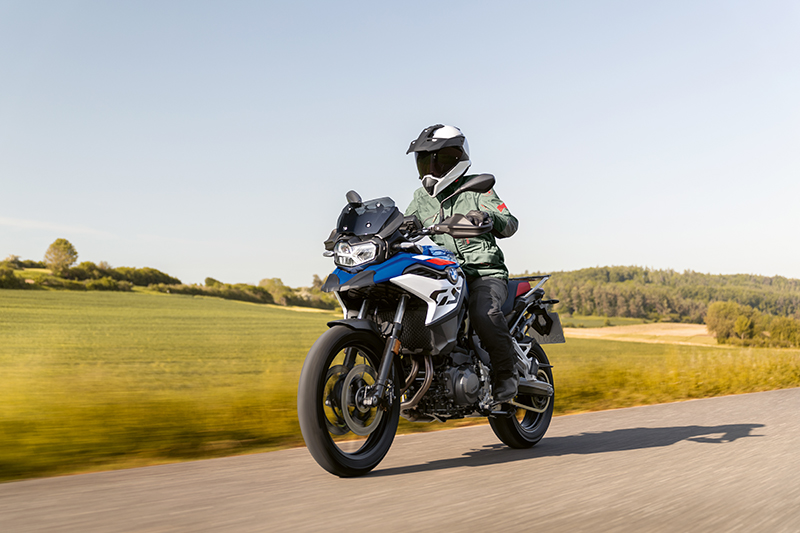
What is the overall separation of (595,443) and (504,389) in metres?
1.23

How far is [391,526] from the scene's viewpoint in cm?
294

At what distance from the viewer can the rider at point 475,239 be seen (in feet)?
15.7

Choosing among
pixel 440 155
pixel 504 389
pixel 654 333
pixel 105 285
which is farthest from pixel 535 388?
pixel 105 285

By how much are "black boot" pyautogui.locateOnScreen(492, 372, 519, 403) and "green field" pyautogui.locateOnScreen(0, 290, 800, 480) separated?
180cm

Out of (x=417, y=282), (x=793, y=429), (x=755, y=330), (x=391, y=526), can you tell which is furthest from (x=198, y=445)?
(x=755, y=330)

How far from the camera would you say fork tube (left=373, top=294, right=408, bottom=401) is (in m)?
4.03

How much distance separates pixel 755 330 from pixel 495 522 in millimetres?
41433

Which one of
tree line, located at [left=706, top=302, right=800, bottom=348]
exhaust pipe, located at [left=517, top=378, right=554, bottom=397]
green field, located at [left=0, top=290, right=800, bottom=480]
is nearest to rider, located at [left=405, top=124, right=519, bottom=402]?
exhaust pipe, located at [left=517, top=378, right=554, bottom=397]

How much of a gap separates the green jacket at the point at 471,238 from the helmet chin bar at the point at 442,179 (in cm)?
9

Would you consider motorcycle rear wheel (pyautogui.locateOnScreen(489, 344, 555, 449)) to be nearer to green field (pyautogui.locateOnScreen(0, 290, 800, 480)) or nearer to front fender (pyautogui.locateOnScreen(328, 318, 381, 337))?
green field (pyautogui.locateOnScreen(0, 290, 800, 480))

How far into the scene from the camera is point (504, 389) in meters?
4.83

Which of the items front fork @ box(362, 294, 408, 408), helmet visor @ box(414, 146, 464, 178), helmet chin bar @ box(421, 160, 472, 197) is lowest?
front fork @ box(362, 294, 408, 408)

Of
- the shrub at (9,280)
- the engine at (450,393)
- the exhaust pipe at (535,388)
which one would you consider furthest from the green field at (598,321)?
the engine at (450,393)

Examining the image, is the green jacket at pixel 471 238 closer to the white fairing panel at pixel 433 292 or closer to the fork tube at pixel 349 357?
the white fairing panel at pixel 433 292
